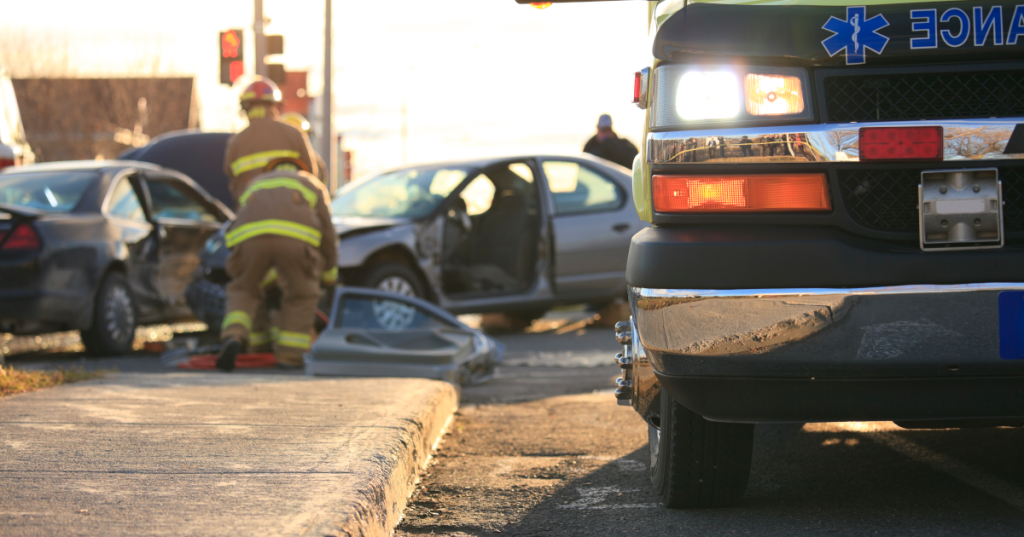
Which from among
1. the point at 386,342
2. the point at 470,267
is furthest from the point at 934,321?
the point at 470,267

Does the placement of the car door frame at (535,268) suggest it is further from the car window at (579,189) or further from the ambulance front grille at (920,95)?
the ambulance front grille at (920,95)

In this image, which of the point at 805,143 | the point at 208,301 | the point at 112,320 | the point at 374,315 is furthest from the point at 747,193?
the point at 112,320

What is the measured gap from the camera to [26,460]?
3252mm

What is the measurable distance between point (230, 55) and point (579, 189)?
723 centimetres

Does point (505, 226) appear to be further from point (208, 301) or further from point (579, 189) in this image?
point (208, 301)

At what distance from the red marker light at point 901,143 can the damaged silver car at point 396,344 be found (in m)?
3.70

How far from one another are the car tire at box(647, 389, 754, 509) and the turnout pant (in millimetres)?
3891

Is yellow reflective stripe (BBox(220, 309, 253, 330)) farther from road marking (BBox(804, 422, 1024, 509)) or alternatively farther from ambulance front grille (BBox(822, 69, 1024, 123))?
ambulance front grille (BBox(822, 69, 1024, 123))

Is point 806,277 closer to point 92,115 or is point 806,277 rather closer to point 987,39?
point 987,39

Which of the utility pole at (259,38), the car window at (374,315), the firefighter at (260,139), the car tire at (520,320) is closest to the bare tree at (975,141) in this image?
the car window at (374,315)

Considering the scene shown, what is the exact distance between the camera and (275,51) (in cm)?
1481

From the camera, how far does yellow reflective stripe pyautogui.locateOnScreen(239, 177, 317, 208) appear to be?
6.80 m

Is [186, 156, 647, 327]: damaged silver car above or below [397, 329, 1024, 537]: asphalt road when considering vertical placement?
above

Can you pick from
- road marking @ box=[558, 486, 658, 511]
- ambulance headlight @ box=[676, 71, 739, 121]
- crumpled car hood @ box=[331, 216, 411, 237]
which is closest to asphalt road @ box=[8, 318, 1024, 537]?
road marking @ box=[558, 486, 658, 511]
